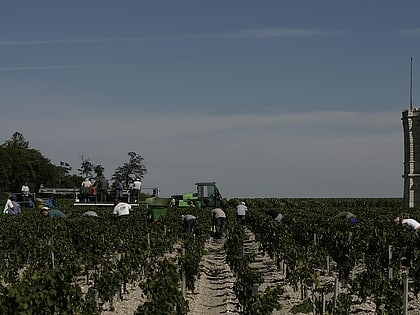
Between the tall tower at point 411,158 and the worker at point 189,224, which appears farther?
the tall tower at point 411,158

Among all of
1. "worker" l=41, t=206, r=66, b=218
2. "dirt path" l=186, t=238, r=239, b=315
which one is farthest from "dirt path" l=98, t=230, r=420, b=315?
"worker" l=41, t=206, r=66, b=218

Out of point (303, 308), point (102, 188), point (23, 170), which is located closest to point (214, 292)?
point (303, 308)

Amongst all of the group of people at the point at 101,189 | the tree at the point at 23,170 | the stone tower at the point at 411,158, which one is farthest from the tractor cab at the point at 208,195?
the tree at the point at 23,170

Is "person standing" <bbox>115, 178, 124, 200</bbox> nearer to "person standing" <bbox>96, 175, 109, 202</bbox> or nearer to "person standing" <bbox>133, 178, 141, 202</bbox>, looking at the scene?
"person standing" <bbox>96, 175, 109, 202</bbox>

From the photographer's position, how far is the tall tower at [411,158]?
60594 mm

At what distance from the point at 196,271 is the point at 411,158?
49.6 m

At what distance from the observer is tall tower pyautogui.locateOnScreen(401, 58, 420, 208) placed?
60594mm

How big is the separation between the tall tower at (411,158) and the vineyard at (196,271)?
3778cm

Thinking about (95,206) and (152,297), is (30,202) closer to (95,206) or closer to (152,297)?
(95,206)

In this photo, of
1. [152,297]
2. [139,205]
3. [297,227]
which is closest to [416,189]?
[139,205]

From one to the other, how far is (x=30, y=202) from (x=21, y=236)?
891 inches

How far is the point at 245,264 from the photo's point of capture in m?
15.2

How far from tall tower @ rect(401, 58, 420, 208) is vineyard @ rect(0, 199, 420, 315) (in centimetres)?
3778

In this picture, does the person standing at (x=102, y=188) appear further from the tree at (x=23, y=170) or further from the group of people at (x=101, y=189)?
the tree at (x=23, y=170)
